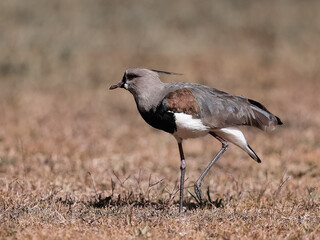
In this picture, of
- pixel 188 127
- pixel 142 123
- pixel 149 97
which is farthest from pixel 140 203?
pixel 142 123

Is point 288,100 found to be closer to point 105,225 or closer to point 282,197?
point 282,197

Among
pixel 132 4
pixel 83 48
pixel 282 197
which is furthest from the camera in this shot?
pixel 132 4

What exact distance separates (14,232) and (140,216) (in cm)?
109

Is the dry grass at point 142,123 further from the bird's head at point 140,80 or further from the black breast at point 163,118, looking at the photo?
the bird's head at point 140,80

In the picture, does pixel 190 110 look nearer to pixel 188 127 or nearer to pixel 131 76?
pixel 188 127

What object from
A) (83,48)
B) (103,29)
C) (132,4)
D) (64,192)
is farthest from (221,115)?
(132,4)

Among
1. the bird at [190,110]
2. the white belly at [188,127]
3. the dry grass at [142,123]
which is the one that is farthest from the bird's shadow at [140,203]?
the white belly at [188,127]

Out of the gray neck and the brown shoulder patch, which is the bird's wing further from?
the gray neck

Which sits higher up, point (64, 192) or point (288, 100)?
point (288, 100)

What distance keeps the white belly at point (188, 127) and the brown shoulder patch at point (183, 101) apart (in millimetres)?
54

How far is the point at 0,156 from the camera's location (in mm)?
7434

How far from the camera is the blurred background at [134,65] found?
25.3 feet

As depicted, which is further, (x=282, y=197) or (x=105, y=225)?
(x=282, y=197)

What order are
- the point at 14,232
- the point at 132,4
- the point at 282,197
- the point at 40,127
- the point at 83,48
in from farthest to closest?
the point at 132,4 < the point at 83,48 < the point at 40,127 < the point at 282,197 < the point at 14,232
